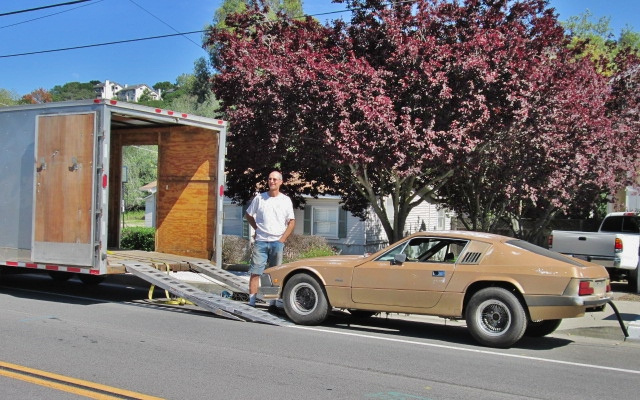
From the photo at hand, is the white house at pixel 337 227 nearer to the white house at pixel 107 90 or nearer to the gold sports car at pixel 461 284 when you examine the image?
the white house at pixel 107 90

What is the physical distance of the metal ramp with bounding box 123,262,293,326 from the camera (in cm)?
938

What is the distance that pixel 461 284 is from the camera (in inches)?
323

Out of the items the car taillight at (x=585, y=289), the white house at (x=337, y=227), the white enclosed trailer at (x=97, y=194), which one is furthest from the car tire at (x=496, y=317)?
the white house at (x=337, y=227)

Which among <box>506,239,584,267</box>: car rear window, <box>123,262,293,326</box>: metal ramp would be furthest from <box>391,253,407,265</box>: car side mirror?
<box>123,262,293,326</box>: metal ramp

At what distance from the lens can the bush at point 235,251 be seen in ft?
67.2

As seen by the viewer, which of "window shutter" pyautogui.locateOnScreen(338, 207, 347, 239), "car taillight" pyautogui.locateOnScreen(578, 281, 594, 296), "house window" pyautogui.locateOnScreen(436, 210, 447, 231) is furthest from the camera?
"house window" pyautogui.locateOnScreen(436, 210, 447, 231)

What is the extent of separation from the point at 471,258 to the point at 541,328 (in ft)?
5.05

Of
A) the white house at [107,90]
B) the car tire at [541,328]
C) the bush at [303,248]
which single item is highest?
the white house at [107,90]

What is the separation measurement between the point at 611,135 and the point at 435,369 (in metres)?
11.4

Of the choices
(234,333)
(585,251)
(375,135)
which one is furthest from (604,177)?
(234,333)

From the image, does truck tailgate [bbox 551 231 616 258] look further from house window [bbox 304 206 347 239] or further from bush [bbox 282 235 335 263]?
house window [bbox 304 206 347 239]

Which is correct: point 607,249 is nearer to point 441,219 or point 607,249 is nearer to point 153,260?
point 153,260

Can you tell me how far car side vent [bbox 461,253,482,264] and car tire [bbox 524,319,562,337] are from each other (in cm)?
129

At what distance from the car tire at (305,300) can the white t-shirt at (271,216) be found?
115 centimetres
